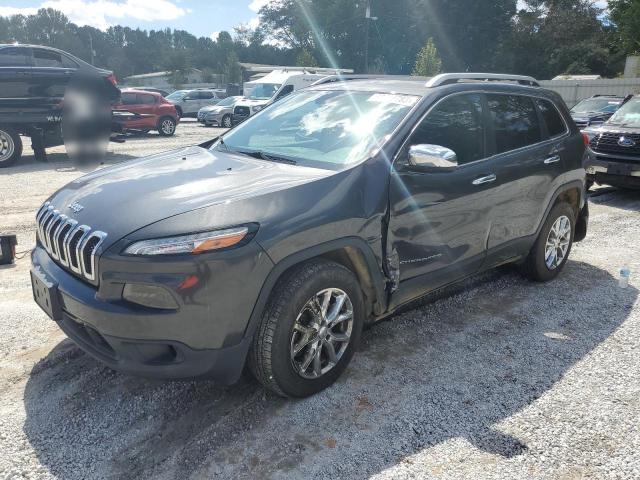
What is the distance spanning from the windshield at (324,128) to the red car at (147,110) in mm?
14285

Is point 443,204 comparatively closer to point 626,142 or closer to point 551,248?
point 551,248

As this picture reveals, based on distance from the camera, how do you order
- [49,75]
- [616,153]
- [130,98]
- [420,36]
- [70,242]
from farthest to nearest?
[420,36], [130,98], [49,75], [616,153], [70,242]

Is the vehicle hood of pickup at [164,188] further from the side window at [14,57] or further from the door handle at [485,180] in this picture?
the side window at [14,57]

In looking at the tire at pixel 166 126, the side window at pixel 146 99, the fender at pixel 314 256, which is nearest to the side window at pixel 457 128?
the fender at pixel 314 256

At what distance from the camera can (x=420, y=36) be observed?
57500 millimetres

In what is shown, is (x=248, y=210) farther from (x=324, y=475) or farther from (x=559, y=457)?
(x=559, y=457)

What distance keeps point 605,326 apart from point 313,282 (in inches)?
103

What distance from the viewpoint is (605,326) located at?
13.4ft

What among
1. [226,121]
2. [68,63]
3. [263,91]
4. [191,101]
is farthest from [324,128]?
[191,101]

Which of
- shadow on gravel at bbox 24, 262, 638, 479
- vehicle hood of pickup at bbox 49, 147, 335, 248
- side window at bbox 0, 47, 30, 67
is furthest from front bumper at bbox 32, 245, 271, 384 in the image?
side window at bbox 0, 47, 30, 67

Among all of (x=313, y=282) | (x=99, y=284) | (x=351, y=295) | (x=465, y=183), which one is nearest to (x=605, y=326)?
(x=465, y=183)

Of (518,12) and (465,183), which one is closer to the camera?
(465,183)

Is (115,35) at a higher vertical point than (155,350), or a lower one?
higher

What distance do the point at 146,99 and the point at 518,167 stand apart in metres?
15.7
